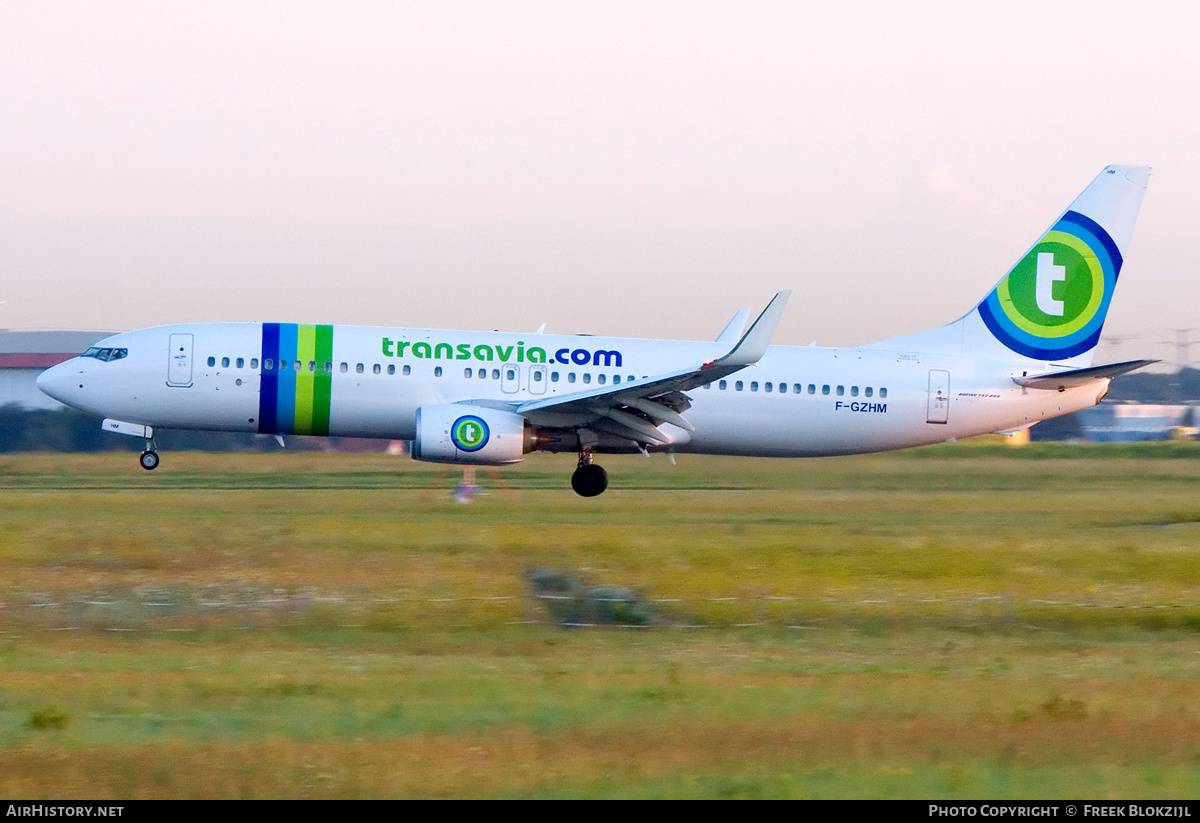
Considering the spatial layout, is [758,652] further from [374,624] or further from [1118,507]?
[1118,507]

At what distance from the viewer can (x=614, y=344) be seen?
2777cm

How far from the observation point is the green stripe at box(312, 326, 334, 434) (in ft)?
86.0

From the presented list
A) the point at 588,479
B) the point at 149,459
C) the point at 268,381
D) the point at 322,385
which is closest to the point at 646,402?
the point at 588,479

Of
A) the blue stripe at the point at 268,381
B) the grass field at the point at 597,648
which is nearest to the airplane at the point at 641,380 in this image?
the blue stripe at the point at 268,381

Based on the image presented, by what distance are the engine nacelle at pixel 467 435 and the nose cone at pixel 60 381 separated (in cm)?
716

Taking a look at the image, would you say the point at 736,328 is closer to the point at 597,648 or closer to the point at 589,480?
the point at 589,480

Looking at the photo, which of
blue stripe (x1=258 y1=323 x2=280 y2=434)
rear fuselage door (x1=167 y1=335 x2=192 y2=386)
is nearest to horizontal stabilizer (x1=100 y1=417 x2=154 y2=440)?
rear fuselage door (x1=167 y1=335 x2=192 y2=386)

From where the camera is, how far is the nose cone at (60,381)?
2709 centimetres

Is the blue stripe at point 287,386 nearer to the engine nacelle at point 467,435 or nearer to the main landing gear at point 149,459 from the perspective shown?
the engine nacelle at point 467,435

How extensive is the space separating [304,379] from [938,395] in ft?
42.5

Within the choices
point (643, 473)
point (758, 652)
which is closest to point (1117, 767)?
point (758, 652)

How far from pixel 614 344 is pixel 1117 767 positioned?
18.9 meters

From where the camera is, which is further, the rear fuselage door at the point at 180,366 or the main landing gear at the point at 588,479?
the main landing gear at the point at 588,479

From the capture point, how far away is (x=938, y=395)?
94.2 feet
